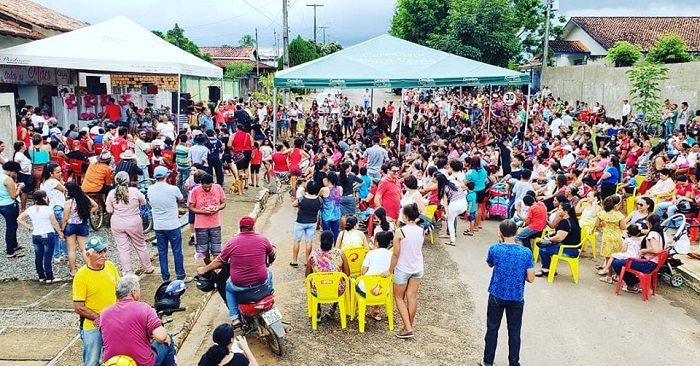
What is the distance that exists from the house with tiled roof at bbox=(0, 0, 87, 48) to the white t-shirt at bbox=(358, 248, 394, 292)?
13.4m

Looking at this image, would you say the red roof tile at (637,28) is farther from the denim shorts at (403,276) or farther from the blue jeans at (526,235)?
the denim shorts at (403,276)

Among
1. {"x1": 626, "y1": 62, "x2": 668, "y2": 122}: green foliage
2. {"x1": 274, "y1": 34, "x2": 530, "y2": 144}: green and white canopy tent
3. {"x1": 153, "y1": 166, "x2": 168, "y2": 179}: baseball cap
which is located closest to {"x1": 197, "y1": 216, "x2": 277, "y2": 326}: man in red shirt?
{"x1": 153, "y1": 166, "x2": 168, "y2": 179}: baseball cap

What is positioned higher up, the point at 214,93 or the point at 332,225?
the point at 214,93

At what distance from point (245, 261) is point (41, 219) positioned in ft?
11.0

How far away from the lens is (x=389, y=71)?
15.9 metres

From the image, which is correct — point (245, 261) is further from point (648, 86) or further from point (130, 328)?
point (648, 86)

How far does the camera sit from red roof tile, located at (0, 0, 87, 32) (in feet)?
57.0

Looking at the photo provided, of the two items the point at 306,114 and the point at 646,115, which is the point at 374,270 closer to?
the point at 646,115

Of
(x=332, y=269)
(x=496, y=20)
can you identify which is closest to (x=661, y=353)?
(x=332, y=269)

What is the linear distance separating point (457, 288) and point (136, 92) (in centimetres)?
2024

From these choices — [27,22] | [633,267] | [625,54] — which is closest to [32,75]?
[27,22]

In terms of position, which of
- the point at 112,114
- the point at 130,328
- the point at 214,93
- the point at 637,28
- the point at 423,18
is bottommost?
the point at 130,328

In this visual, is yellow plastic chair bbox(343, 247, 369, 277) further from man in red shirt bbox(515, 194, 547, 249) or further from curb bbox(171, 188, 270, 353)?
man in red shirt bbox(515, 194, 547, 249)

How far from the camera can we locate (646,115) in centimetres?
1967
